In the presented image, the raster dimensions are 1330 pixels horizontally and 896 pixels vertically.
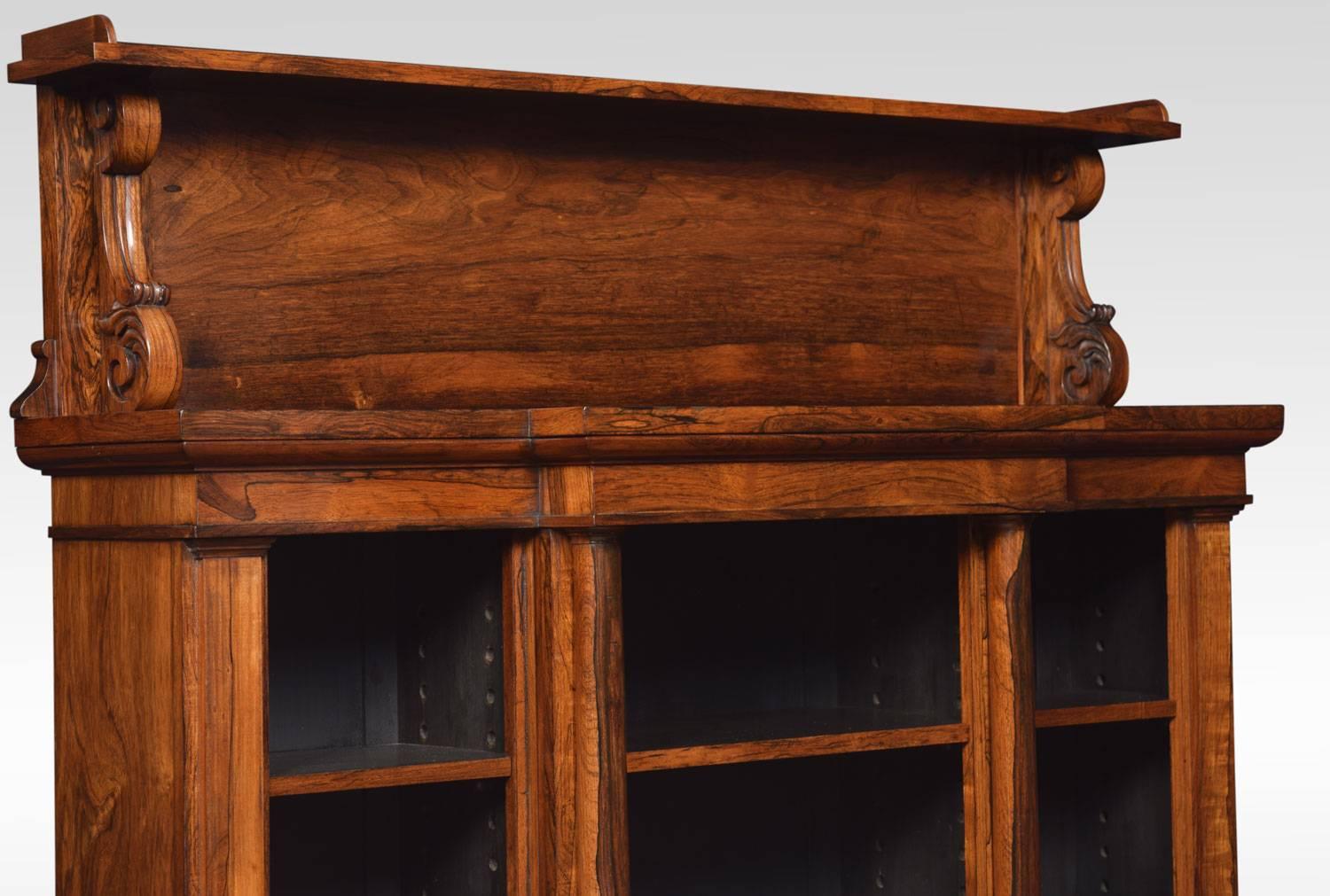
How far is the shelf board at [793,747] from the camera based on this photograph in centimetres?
361

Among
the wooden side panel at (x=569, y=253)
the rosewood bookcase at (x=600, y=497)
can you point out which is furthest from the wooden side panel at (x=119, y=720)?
the wooden side panel at (x=569, y=253)

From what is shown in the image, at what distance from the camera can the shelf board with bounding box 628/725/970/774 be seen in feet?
11.8

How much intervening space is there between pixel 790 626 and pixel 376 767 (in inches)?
44.4

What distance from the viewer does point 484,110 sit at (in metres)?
3.87

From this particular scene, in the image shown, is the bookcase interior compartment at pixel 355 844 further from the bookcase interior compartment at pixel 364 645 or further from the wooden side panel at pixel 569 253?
the wooden side panel at pixel 569 253

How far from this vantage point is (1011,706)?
12.8 feet

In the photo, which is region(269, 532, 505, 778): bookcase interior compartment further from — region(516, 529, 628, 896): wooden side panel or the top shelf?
→ the top shelf

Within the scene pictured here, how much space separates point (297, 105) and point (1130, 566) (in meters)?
1.70

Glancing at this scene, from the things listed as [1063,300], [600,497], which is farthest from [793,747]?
[1063,300]

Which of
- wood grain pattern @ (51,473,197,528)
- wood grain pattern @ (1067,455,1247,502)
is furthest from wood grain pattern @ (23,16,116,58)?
wood grain pattern @ (1067,455,1247,502)

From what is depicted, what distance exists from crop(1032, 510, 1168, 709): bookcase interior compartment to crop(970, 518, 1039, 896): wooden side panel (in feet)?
1.13

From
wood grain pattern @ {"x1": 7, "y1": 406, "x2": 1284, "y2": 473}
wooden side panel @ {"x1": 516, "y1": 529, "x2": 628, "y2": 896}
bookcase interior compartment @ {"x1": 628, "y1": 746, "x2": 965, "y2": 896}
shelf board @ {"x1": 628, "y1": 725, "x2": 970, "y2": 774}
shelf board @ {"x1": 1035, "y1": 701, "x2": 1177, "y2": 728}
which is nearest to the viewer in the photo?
wood grain pattern @ {"x1": 7, "y1": 406, "x2": 1284, "y2": 473}

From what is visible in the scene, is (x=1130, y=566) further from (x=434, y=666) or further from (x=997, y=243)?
(x=434, y=666)

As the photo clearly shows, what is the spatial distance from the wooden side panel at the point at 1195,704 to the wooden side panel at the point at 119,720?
1821mm
